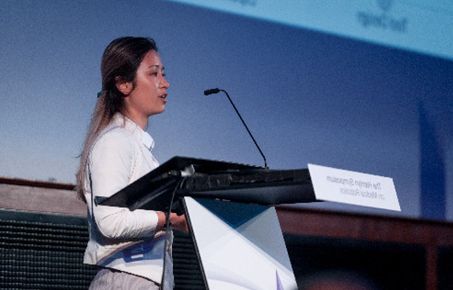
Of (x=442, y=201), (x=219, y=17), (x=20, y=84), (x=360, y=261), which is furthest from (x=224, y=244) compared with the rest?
(x=442, y=201)

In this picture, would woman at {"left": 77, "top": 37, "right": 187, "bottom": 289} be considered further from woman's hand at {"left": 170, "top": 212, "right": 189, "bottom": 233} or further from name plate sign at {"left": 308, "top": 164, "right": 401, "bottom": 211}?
name plate sign at {"left": 308, "top": 164, "right": 401, "bottom": 211}

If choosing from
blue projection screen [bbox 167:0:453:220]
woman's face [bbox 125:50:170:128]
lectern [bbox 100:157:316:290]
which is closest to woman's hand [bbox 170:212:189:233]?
lectern [bbox 100:157:316:290]

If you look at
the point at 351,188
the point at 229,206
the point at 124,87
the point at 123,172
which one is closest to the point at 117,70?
the point at 124,87

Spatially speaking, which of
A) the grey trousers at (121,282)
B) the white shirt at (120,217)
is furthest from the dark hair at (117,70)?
the grey trousers at (121,282)

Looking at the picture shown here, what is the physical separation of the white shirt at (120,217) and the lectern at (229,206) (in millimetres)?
172

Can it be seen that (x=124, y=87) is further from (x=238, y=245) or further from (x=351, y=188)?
(x=351, y=188)

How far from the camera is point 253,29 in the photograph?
3.53 metres

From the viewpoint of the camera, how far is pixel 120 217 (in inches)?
72.2

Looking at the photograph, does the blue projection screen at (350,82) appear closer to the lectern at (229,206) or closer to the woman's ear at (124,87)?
the woman's ear at (124,87)

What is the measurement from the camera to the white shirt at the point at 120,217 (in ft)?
6.03

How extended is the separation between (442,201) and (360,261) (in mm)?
498

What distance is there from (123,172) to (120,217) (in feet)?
0.34

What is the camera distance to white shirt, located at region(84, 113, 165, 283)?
1838 millimetres

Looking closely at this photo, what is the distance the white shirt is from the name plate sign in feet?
1.79
